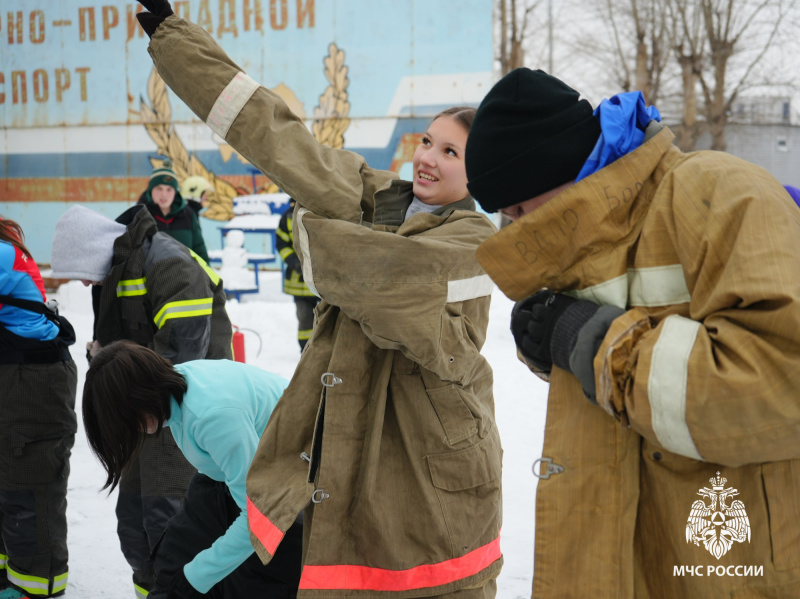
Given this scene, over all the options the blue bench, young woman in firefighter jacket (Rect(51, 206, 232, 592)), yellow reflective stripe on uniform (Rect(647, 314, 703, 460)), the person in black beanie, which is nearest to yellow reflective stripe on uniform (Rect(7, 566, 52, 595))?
young woman in firefighter jacket (Rect(51, 206, 232, 592))

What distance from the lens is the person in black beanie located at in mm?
1064

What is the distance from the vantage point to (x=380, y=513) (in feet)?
6.24

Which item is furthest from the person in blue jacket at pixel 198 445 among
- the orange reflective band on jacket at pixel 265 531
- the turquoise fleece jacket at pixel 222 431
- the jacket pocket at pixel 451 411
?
the jacket pocket at pixel 451 411

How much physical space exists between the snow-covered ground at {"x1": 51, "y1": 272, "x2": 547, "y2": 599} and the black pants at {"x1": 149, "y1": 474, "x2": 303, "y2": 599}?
124cm

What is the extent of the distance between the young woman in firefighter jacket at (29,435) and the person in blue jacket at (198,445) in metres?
1.19

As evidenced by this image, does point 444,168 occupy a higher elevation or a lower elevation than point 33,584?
higher

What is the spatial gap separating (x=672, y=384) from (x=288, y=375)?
6.32 m

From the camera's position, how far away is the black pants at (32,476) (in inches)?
134

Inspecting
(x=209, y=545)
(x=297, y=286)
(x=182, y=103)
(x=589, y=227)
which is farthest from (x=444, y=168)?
(x=182, y=103)

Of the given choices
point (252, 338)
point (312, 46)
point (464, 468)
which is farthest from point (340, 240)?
point (312, 46)

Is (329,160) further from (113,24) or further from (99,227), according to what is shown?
(113,24)

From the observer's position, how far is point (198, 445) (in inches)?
A: 95.3

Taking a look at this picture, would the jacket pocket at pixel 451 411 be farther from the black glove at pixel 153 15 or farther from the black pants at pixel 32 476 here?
the black pants at pixel 32 476

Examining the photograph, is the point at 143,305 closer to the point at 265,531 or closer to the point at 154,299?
the point at 154,299
